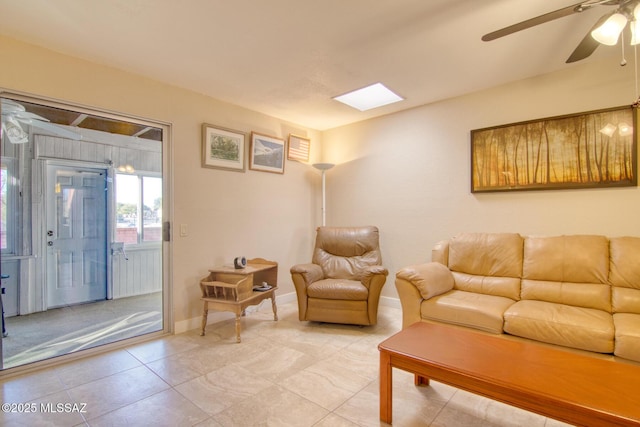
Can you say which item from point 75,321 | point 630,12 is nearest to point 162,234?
point 75,321

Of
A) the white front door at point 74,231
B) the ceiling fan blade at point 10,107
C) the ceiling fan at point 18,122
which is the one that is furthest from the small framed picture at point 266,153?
the ceiling fan blade at point 10,107

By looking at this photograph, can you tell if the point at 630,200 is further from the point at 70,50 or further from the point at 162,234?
the point at 70,50

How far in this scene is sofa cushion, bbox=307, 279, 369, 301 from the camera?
3004 mm

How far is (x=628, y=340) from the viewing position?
171 cm

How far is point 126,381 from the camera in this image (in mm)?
2113

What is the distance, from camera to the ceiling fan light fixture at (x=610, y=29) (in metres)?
1.53

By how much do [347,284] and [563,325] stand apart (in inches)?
69.2

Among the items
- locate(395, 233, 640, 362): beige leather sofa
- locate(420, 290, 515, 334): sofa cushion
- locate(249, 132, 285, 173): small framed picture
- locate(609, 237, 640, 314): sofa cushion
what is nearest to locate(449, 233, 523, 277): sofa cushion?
locate(395, 233, 640, 362): beige leather sofa

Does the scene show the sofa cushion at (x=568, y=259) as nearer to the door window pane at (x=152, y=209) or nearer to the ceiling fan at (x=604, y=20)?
Result: the ceiling fan at (x=604, y=20)

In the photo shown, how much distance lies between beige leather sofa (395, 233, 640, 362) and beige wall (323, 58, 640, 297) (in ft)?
1.05

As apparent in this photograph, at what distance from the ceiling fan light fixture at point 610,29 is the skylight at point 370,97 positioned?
5.50 ft

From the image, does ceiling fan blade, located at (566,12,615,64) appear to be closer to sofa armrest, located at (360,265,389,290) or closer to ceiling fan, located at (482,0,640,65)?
ceiling fan, located at (482,0,640,65)

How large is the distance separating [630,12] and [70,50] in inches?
145

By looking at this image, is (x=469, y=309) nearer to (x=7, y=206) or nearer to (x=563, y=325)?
(x=563, y=325)
